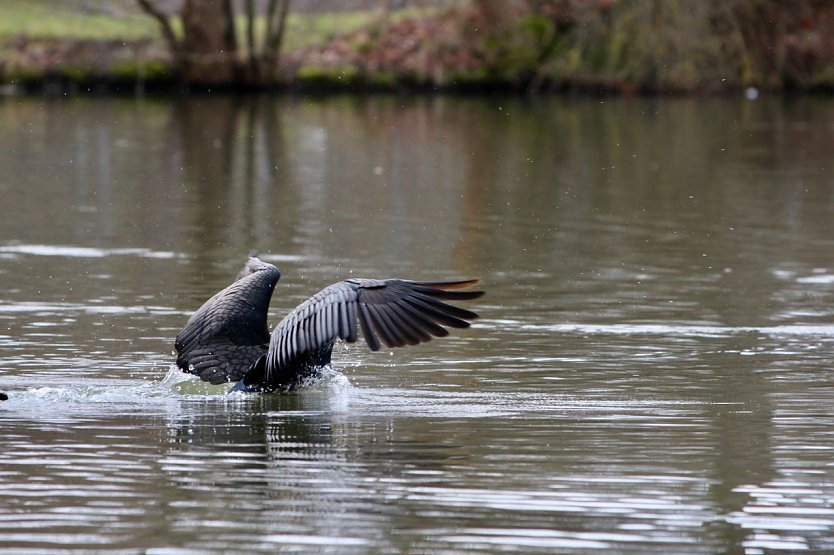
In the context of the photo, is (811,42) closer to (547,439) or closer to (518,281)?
(518,281)

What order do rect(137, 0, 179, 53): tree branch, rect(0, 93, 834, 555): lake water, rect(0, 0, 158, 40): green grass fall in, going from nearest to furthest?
1. rect(0, 93, 834, 555): lake water
2. rect(137, 0, 179, 53): tree branch
3. rect(0, 0, 158, 40): green grass

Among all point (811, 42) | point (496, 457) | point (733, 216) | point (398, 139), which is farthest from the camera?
point (811, 42)

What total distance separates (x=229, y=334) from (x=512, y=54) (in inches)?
1226

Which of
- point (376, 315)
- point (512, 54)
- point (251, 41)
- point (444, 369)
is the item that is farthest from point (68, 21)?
point (376, 315)

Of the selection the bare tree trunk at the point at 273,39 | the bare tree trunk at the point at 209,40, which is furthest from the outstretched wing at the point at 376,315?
the bare tree trunk at the point at 209,40

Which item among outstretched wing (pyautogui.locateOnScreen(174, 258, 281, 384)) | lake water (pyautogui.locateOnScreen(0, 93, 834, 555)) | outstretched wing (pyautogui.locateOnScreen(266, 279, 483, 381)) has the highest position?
outstretched wing (pyautogui.locateOnScreen(266, 279, 483, 381))

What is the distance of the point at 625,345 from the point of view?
9.66m

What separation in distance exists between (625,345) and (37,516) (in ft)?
15.7

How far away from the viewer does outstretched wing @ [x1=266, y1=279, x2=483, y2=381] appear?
7336 millimetres

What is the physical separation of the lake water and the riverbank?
16135 mm

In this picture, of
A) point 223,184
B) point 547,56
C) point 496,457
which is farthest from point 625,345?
point 547,56

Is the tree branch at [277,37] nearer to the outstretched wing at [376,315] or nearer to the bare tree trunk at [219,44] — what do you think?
the bare tree trunk at [219,44]

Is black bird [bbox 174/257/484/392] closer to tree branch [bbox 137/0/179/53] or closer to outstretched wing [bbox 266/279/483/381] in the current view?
outstretched wing [bbox 266/279/483/381]

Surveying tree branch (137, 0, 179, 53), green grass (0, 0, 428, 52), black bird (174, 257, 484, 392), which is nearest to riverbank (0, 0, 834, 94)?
green grass (0, 0, 428, 52)
